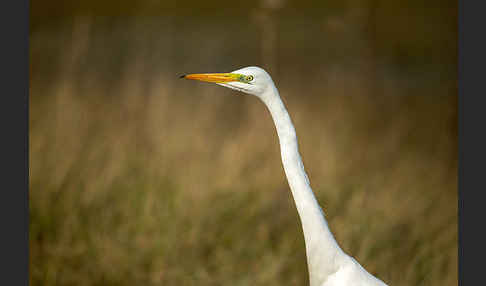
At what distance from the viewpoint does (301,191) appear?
104 cm

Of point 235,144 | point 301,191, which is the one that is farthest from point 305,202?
point 235,144

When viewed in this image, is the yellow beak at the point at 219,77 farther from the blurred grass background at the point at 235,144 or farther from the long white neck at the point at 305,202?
the blurred grass background at the point at 235,144

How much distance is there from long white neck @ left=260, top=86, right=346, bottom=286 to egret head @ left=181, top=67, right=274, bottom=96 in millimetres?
19

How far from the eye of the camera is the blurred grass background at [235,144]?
1.67m

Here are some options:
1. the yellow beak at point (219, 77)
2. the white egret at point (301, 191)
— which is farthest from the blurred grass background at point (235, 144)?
the yellow beak at point (219, 77)

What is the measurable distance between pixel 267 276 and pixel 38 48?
1.25 metres

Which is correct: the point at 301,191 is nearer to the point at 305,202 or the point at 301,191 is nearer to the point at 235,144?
the point at 305,202

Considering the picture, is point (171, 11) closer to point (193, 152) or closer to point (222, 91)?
point (222, 91)

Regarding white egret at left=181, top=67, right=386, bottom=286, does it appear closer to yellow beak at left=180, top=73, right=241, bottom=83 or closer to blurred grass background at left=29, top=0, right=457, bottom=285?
yellow beak at left=180, top=73, right=241, bottom=83

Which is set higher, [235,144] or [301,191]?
[301,191]

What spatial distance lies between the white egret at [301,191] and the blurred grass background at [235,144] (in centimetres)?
55

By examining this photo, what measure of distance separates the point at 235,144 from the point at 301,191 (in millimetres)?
915

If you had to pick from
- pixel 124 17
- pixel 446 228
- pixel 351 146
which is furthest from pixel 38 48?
pixel 446 228

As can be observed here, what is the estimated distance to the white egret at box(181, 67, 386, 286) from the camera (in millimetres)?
1026
